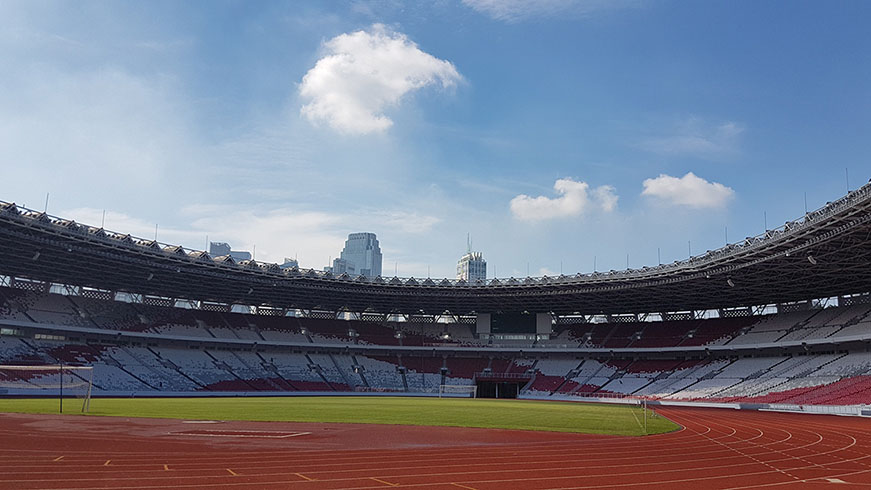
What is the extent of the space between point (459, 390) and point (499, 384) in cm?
590

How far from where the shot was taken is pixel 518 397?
7456 cm

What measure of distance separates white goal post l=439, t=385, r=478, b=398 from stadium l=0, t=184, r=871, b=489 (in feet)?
0.85

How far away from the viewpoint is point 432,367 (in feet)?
263

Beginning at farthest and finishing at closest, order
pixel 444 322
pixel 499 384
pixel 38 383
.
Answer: pixel 444 322 < pixel 499 384 < pixel 38 383

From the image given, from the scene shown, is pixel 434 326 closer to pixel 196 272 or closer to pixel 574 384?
pixel 574 384

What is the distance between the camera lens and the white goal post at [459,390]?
73250 millimetres

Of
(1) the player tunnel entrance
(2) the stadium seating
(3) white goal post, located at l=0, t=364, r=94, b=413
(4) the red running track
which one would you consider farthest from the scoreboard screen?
(4) the red running track

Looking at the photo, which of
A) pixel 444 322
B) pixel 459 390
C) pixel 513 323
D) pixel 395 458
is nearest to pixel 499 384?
pixel 459 390

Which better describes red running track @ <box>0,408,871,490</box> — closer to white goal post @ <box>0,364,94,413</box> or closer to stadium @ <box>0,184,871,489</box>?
stadium @ <box>0,184,871,489</box>

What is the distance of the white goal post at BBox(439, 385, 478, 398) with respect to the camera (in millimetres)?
73250

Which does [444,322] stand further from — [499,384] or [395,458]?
[395,458]

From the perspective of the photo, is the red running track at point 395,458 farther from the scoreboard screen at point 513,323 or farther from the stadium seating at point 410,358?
the scoreboard screen at point 513,323

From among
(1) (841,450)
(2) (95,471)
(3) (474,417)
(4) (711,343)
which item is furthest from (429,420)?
(4) (711,343)

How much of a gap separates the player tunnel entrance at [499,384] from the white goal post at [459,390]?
99.9 inches
